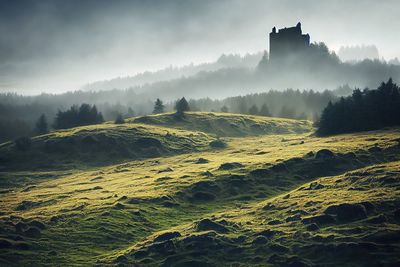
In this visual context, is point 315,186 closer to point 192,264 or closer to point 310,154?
point 310,154

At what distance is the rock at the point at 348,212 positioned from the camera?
65.2m

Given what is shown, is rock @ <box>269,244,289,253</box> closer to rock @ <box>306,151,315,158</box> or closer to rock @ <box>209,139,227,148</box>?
rock @ <box>306,151,315,158</box>

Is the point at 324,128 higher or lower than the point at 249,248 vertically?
higher

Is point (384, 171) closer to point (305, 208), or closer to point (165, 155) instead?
point (305, 208)

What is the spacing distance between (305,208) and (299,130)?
395 feet

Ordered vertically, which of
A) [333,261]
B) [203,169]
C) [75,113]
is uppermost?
[75,113]

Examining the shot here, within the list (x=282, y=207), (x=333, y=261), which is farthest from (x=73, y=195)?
(x=333, y=261)

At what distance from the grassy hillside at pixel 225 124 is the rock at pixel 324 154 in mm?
72955

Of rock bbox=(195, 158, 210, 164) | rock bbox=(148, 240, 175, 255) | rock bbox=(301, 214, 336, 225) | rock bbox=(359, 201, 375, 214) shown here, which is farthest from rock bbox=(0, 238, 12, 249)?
rock bbox=(195, 158, 210, 164)

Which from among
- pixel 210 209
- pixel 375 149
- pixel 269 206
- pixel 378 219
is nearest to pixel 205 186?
pixel 210 209

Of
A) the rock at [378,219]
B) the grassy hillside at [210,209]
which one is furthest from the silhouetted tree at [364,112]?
the rock at [378,219]

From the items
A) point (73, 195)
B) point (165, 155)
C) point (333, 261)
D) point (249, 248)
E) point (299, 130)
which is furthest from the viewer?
point (299, 130)

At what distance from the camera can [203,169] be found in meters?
108

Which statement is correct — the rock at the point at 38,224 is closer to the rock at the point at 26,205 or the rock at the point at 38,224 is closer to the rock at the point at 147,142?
the rock at the point at 26,205
